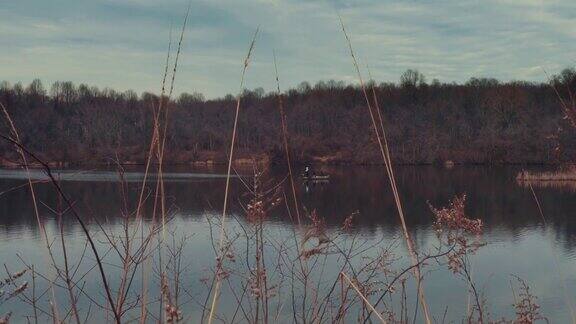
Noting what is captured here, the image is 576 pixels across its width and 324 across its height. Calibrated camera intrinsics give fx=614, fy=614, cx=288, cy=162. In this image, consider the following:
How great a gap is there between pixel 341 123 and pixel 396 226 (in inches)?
2035

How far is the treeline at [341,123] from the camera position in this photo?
55.2m

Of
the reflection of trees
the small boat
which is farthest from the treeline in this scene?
the reflection of trees

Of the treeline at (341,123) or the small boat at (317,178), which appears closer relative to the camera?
the small boat at (317,178)

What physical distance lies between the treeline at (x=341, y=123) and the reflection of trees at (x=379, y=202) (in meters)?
20.7

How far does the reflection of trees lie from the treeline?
67.8ft

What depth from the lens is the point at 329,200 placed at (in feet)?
80.1

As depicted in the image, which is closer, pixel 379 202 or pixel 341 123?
pixel 379 202

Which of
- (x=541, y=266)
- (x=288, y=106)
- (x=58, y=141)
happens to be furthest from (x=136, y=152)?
(x=541, y=266)

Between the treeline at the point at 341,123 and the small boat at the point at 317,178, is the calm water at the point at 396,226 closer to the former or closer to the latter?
the small boat at the point at 317,178

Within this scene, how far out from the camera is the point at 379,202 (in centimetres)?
2373

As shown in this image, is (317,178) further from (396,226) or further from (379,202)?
(396,226)

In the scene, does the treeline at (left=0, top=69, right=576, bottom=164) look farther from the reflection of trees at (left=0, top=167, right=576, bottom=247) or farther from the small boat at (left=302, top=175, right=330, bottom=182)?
the reflection of trees at (left=0, top=167, right=576, bottom=247)

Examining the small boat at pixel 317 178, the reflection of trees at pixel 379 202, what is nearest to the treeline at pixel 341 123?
the small boat at pixel 317 178

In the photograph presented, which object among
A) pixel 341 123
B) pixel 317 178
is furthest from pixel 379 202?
pixel 341 123
